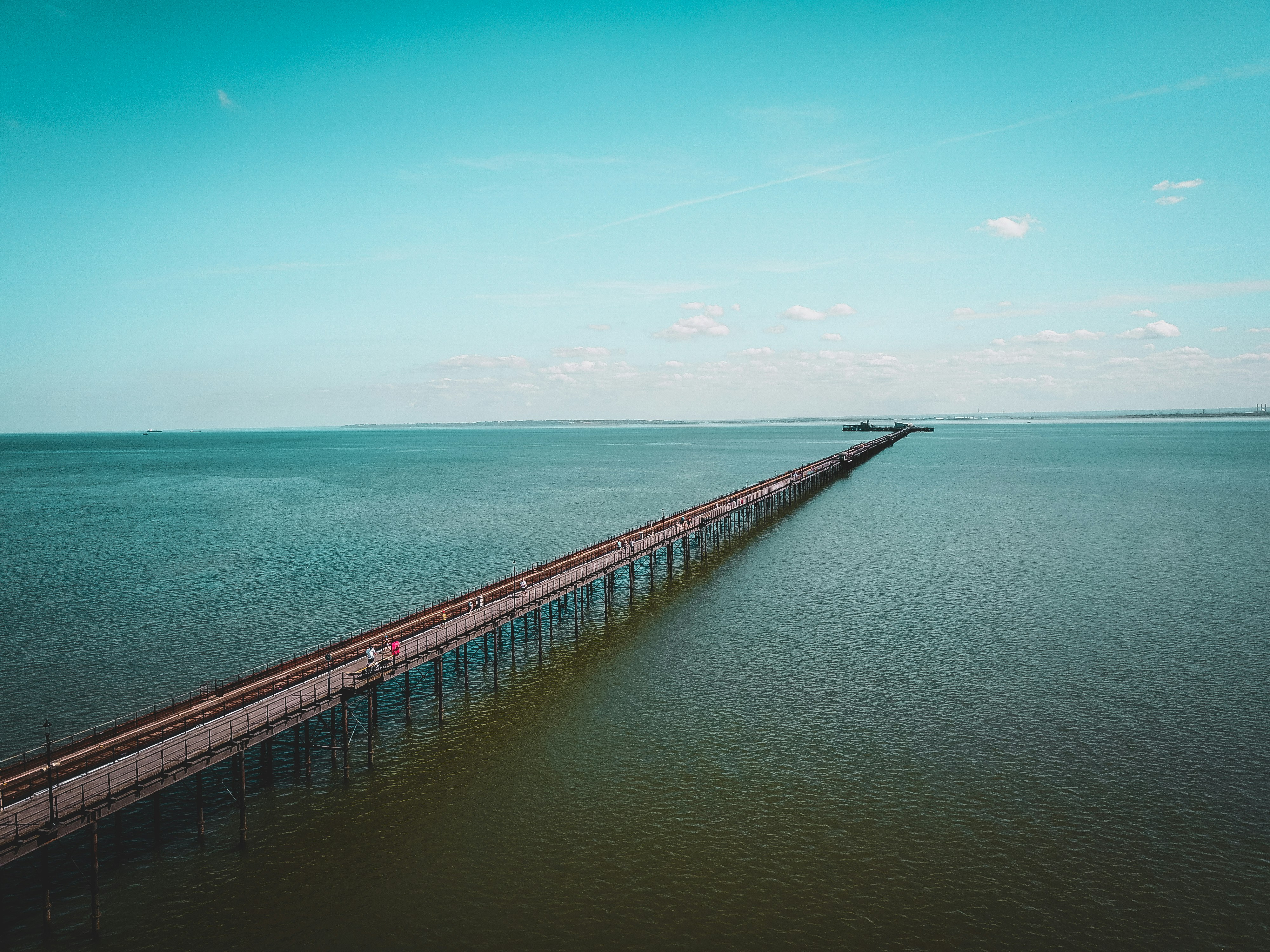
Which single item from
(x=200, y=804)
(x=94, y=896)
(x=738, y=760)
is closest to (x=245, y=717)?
(x=200, y=804)

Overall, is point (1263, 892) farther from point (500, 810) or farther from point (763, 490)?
point (763, 490)

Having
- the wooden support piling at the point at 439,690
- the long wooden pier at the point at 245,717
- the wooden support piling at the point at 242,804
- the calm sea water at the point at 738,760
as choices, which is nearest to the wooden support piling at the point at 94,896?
the long wooden pier at the point at 245,717

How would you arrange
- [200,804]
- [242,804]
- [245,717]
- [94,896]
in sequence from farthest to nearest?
1. [245,717]
2. [242,804]
3. [200,804]
4. [94,896]

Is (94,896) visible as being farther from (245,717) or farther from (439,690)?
(439,690)

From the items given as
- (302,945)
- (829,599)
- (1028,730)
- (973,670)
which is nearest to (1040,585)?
(829,599)

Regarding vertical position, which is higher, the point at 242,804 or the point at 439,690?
the point at 242,804

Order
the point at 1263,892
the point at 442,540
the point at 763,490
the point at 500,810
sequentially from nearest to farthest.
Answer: the point at 1263,892 → the point at 500,810 → the point at 442,540 → the point at 763,490

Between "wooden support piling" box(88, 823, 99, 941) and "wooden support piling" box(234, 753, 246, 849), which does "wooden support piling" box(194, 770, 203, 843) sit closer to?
"wooden support piling" box(234, 753, 246, 849)
